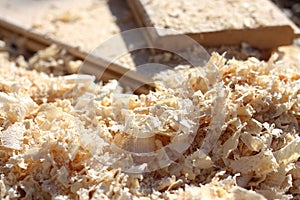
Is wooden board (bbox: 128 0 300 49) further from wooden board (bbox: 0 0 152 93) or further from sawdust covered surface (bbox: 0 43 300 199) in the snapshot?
sawdust covered surface (bbox: 0 43 300 199)

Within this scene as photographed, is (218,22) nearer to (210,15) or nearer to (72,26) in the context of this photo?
(210,15)

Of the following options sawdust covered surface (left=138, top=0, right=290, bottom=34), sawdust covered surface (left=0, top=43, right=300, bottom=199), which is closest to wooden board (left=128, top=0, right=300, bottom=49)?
sawdust covered surface (left=138, top=0, right=290, bottom=34)

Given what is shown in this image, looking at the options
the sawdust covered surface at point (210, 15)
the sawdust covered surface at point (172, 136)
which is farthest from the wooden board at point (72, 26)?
the sawdust covered surface at point (172, 136)

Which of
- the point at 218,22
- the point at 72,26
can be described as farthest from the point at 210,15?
the point at 72,26

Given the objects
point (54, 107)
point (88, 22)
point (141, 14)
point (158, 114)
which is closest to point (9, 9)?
point (88, 22)

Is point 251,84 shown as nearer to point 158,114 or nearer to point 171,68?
point 158,114

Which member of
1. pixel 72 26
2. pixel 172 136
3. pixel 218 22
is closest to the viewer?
pixel 172 136
